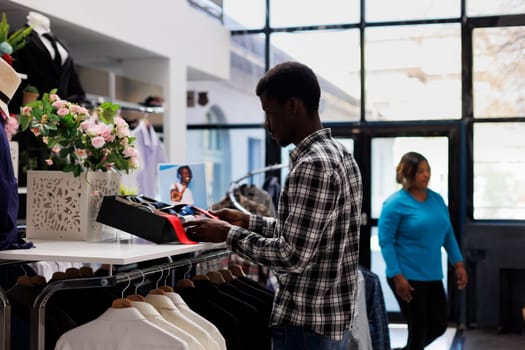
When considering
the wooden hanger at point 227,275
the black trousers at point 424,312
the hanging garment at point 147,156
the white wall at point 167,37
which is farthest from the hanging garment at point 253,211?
the wooden hanger at point 227,275

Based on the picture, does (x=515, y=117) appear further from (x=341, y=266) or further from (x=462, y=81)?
(x=341, y=266)

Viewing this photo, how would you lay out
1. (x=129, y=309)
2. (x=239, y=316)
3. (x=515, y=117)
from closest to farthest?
(x=129, y=309) → (x=239, y=316) → (x=515, y=117)

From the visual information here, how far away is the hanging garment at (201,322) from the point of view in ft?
7.40

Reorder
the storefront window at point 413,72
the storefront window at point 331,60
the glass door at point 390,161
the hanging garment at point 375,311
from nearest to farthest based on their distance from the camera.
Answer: the hanging garment at point 375,311 → the glass door at point 390,161 → the storefront window at point 413,72 → the storefront window at point 331,60

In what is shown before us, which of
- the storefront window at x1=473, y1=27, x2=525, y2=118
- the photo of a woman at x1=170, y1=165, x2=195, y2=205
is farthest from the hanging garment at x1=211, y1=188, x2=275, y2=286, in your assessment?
the photo of a woman at x1=170, y1=165, x2=195, y2=205

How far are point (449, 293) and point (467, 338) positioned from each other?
702 millimetres

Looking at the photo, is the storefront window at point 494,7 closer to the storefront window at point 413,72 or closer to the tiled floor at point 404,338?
the storefront window at point 413,72

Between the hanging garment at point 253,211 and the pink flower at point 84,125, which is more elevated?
the pink flower at point 84,125

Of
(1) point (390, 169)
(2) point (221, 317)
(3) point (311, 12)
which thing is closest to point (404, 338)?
(1) point (390, 169)

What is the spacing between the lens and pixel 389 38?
25.6ft

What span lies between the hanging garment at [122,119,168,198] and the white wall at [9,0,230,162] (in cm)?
39

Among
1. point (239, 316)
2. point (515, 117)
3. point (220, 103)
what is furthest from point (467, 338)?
point (239, 316)

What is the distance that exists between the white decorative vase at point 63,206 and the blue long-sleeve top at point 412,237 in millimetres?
2445

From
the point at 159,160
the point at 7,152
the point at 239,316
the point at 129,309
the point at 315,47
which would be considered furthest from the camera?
the point at 315,47
